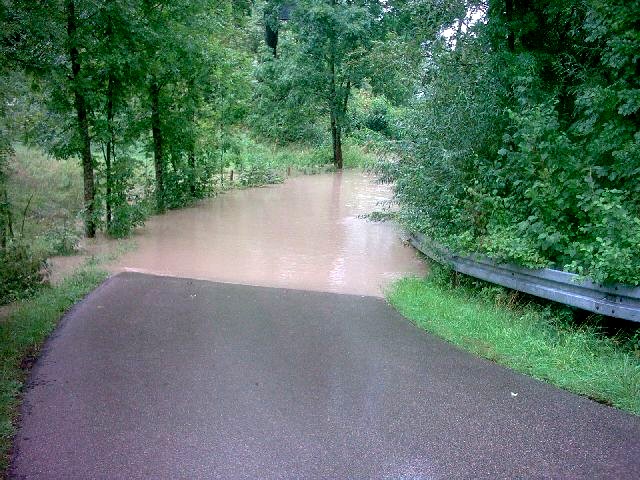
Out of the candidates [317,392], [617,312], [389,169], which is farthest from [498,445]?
[389,169]

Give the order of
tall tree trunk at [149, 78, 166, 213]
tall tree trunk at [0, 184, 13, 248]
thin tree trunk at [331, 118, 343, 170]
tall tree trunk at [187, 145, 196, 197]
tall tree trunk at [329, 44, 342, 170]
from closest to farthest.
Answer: tall tree trunk at [0, 184, 13, 248] < tall tree trunk at [149, 78, 166, 213] < tall tree trunk at [187, 145, 196, 197] < tall tree trunk at [329, 44, 342, 170] < thin tree trunk at [331, 118, 343, 170]

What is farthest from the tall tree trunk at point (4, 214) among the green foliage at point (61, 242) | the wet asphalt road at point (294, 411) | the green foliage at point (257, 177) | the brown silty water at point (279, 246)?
the green foliage at point (257, 177)

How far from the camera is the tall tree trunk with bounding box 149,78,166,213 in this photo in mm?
19188

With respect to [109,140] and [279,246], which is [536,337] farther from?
[109,140]

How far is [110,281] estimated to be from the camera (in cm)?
1073

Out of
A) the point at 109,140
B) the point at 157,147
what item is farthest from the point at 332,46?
the point at 109,140

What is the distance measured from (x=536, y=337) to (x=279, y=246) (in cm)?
821

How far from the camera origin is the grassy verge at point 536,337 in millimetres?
5566

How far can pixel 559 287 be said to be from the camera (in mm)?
7262

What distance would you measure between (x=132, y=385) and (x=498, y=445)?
3.13 metres

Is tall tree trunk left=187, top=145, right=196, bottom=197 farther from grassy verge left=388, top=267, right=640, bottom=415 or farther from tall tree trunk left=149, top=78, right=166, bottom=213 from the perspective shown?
grassy verge left=388, top=267, right=640, bottom=415

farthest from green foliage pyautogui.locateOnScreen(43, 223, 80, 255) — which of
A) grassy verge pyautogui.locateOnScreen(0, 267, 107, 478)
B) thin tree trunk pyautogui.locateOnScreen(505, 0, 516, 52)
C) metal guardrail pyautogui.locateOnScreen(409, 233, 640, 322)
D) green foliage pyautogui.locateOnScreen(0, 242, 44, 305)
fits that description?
thin tree trunk pyautogui.locateOnScreen(505, 0, 516, 52)

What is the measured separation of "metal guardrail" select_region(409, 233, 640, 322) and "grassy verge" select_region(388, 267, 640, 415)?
11.0 inches

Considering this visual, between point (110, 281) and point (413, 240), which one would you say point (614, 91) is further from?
point (110, 281)
